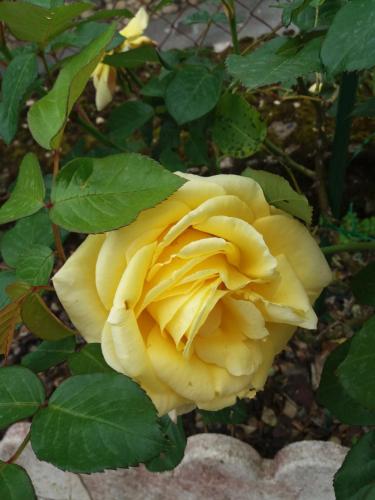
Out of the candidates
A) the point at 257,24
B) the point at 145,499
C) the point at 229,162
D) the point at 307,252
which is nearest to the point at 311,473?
the point at 145,499

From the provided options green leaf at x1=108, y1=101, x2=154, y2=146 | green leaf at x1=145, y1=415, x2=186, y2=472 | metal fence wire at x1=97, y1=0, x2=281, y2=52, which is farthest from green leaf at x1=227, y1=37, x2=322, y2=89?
metal fence wire at x1=97, y1=0, x2=281, y2=52

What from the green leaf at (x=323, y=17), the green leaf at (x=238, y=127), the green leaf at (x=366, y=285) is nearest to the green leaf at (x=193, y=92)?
the green leaf at (x=238, y=127)

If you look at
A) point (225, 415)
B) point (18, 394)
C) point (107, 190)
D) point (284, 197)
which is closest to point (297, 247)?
point (284, 197)

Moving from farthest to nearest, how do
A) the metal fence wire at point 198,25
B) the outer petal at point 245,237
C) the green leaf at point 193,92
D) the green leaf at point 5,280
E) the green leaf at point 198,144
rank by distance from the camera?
the metal fence wire at point 198,25
the green leaf at point 198,144
the green leaf at point 193,92
the green leaf at point 5,280
the outer petal at point 245,237

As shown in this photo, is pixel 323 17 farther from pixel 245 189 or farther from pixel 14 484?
pixel 14 484

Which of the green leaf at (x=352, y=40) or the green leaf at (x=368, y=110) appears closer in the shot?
the green leaf at (x=352, y=40)

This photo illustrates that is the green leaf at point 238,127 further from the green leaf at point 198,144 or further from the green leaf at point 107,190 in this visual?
the green leaf at point 107,190
